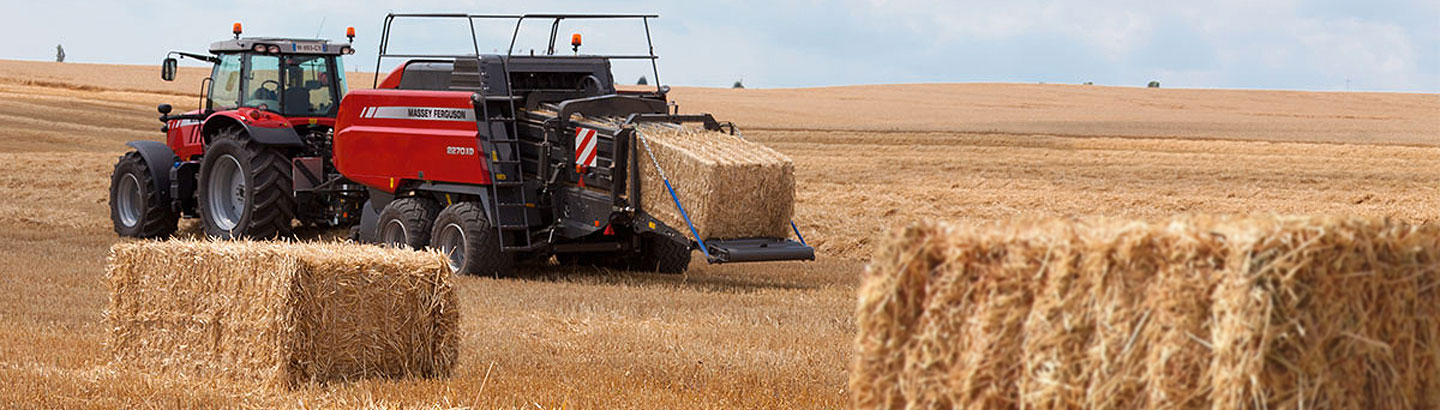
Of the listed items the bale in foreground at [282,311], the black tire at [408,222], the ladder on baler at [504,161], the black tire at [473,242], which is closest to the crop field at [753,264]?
the bale in foreground at [282,311]

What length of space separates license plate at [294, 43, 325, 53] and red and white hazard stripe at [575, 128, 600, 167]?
3.97 meters

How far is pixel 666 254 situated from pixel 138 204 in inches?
253

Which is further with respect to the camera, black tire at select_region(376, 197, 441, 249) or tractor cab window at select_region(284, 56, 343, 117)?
tractor cab window at select_region(284, 56, 343, 117)

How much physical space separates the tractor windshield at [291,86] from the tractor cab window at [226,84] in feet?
0.72

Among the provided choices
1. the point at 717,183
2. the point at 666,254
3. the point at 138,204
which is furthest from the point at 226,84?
the point at 717,183

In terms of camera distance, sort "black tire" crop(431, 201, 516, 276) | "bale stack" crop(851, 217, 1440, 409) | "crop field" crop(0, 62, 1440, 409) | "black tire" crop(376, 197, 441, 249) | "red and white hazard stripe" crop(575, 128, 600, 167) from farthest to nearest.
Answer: "black tire" crop(376, 197, 441, 249) < "black tire" crop(431, 201, 516, 276) < "red and white hazard stripe" crop(575, 128, 600, 167) < "crop field" crop(0, 62, 1440, 409) < "bale stack" crop(851, 217, 1440, 409)

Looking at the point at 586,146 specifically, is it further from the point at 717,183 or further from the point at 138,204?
the point at 138,204

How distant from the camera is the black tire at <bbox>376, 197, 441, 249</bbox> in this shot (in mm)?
12469

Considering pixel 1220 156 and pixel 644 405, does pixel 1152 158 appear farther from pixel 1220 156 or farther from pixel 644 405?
pixel 644 405

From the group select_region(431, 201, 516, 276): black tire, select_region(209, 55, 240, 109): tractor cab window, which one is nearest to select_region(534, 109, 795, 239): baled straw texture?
select_region(431, 201, 516, 276): black tire

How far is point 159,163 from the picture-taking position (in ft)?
51.5

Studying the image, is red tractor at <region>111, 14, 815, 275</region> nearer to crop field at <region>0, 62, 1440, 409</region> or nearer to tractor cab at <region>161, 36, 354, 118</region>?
tractor cab at <region>161, 36, 354, 118</region>

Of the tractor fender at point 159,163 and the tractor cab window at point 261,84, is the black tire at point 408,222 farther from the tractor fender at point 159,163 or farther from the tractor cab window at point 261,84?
the tractor fender at point 159,163

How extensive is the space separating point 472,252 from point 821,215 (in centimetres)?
536
